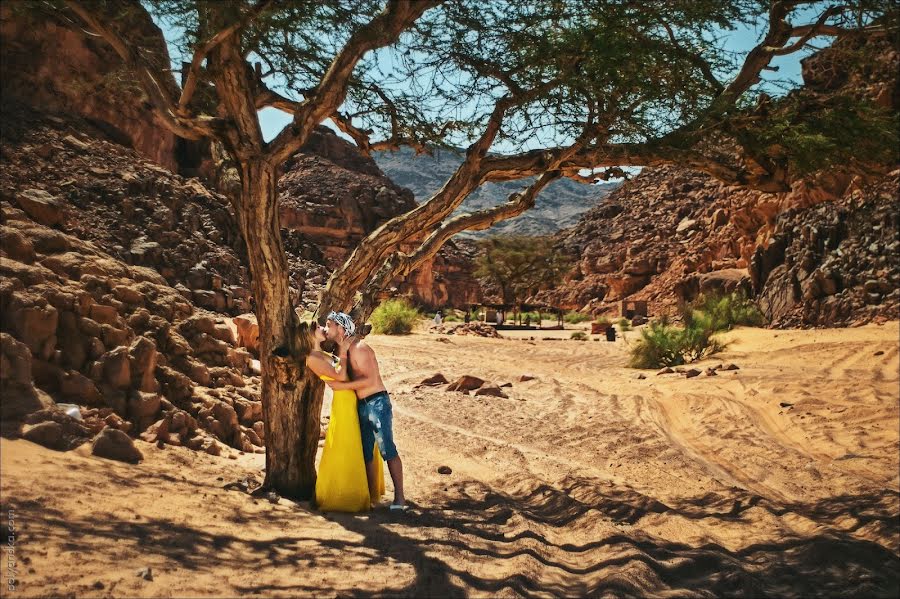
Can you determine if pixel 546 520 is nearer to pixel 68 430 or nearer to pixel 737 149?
pixel 68 430

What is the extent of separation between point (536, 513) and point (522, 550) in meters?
1.12

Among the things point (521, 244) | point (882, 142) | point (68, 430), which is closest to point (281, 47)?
point (68, 430)

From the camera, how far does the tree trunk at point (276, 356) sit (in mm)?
4555

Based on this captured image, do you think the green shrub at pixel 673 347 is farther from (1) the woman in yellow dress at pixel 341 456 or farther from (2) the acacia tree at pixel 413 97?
(1) the woman in yellow dress at pixel 341 456

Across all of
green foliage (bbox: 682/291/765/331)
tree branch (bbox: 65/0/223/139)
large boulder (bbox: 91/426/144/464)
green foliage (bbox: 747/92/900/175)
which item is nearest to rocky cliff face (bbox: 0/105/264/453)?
large boulder (bbox: 91/426/144/464)

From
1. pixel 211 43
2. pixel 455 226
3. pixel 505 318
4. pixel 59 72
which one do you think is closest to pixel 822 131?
pixel 455 226

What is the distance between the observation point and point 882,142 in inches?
222

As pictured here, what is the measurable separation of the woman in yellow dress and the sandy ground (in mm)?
162

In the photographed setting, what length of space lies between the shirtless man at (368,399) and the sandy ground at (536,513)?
35 centimetres

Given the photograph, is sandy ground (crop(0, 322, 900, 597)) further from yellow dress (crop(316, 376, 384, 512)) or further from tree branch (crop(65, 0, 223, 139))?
tree branch (crop(65, 0, 223, 139))

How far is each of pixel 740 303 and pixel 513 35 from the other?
1517 cm

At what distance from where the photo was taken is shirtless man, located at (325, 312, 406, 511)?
442cm

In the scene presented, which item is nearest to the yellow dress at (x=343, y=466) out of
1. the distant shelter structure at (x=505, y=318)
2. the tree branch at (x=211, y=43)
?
the tree branch at (x=211, y=43)

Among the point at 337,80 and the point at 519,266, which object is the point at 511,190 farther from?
the point at 337,80
